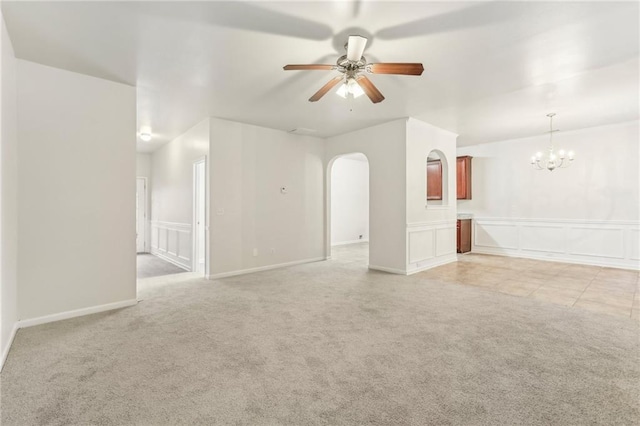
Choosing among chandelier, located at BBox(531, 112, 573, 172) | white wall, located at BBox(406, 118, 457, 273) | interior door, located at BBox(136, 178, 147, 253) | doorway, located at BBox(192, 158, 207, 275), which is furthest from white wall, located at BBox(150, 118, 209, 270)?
chandelier, located at BBox(531, 112, 573, 172)

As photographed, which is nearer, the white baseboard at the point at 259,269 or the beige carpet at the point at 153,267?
the white baseboard at the point at 259,269

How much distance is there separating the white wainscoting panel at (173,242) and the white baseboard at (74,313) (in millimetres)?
2162

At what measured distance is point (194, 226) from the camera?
561 centimetres

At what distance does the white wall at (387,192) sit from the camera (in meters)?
5.14

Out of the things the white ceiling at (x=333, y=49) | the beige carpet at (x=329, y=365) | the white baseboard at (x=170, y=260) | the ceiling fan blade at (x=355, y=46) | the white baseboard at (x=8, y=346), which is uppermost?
the white ceiling at (x=333, y=49)

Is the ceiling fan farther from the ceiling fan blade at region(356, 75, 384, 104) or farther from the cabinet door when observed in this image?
the cabinet door

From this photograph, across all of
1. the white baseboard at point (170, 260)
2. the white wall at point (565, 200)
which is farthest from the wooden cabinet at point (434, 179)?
the white baseboard at point (170, 260)

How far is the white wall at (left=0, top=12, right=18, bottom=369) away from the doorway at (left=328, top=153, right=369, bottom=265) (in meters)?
6.74

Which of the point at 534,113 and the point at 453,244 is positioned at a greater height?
the point at 534,113

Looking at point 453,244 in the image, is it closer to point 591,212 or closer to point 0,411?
point 591,212

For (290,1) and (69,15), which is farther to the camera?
(69,15)

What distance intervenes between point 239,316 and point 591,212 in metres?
7.07

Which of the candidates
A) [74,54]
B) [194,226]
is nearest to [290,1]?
[74,54]

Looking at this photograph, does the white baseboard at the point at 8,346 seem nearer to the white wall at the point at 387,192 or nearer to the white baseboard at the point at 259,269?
the white baseboard at the point at 259,269
